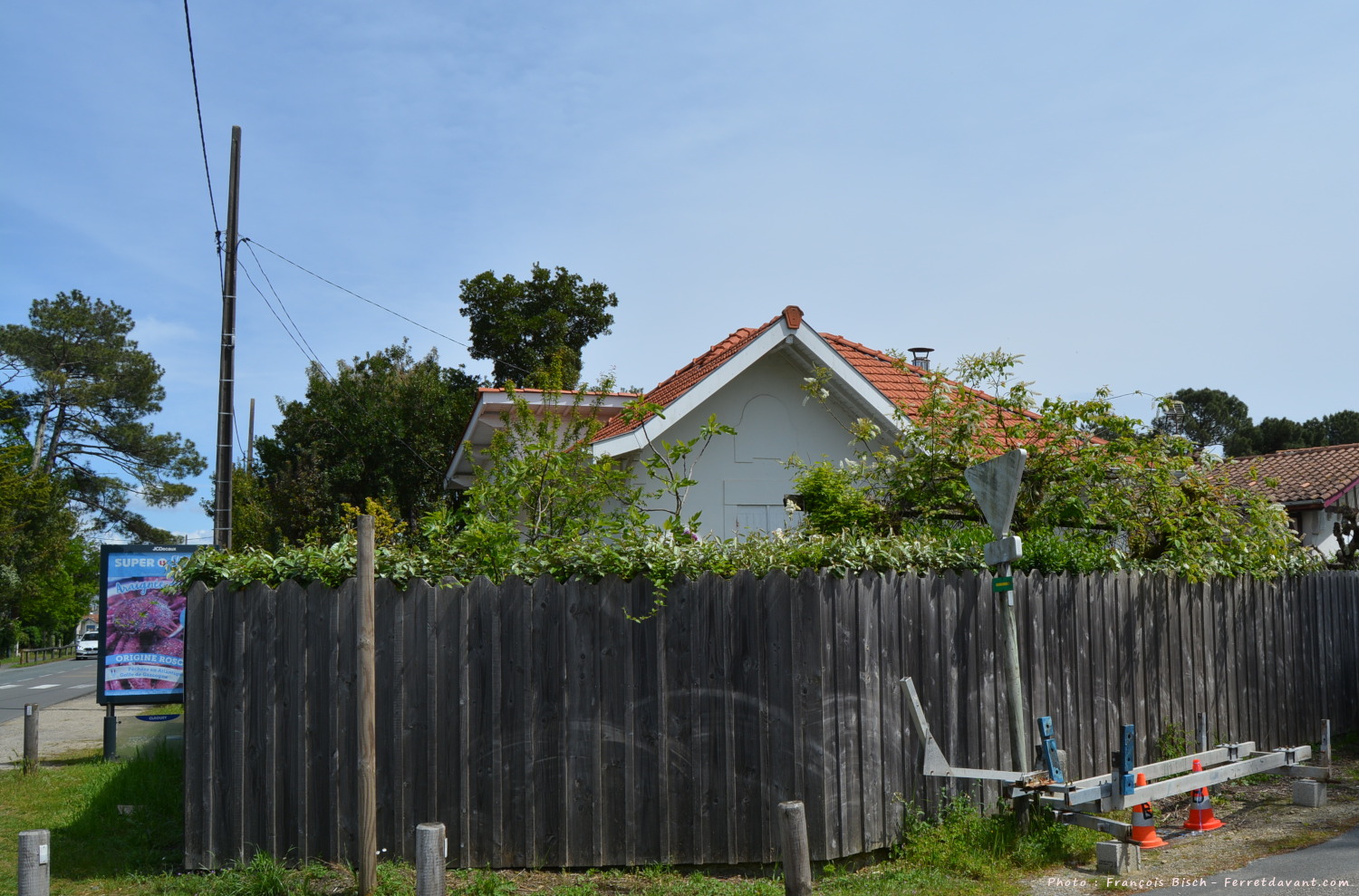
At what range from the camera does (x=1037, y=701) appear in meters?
8.21

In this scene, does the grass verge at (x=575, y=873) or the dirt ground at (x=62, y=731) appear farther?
the dirt ground at (x=62, y=731)

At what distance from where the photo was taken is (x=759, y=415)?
1350 centimetres

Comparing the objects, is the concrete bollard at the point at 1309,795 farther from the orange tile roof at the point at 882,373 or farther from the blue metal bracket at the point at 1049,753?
the orange tile roof at the point at 882,373

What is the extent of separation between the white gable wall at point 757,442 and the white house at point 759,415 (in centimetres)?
1

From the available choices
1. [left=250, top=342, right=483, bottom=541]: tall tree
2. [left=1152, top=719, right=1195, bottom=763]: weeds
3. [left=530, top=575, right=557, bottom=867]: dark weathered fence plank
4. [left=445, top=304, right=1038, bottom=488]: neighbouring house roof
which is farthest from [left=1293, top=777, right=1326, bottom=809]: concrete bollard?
[left=250, top=342, right=483, bottom=541]: tall tree

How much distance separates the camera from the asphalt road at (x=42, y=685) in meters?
23.2

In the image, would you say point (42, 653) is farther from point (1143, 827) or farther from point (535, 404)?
point (1143, 827)

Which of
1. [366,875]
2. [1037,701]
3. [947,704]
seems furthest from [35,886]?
[1037,701]

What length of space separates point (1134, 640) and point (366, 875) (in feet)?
21.5

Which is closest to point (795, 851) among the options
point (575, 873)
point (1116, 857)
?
point (575, 873)

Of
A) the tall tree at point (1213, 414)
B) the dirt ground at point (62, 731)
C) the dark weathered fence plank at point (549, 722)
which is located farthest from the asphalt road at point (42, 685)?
the tall tree at point (1213, 414)

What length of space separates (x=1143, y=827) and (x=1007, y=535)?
2.18 metres

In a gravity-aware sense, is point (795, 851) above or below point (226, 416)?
below

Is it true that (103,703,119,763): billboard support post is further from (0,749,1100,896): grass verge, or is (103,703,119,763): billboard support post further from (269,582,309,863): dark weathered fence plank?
(269,582,309,863): dark weathered fence plank
